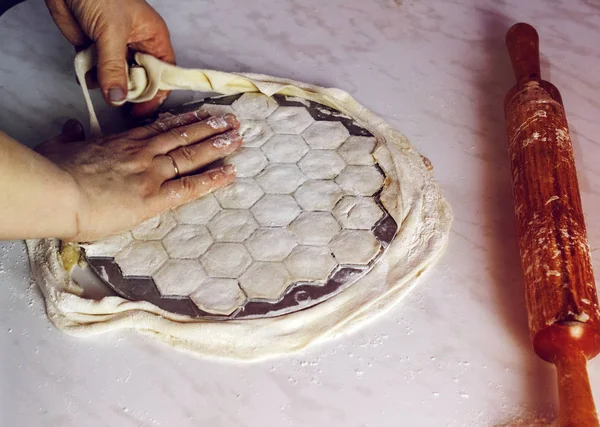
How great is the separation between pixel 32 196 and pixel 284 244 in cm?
44

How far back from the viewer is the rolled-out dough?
3.51ft

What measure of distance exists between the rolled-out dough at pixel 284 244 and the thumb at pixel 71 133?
4 centimetres

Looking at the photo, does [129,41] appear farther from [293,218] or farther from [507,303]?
[507,303]

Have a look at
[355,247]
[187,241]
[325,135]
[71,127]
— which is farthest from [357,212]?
[71,127]

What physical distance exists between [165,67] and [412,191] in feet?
2.06

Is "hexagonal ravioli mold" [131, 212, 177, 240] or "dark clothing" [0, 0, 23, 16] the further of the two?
"dark clothing" [0, 0, 23, 16]

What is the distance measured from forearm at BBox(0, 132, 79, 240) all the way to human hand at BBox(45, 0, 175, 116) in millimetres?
306

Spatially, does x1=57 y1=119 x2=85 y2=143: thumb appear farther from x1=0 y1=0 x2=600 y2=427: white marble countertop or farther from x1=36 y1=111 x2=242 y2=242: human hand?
x1=0 y1=0 x2=600 y2=427: white marble countertop

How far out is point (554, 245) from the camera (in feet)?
3.45

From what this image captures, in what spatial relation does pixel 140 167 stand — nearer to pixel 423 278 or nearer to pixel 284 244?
pixel 284 244

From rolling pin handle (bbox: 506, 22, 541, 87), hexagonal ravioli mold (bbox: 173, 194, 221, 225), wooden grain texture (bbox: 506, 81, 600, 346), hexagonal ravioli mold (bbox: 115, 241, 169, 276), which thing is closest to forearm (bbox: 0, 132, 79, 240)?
hexagonal ravioli mold (bbox: 115, 241, 169, 276)

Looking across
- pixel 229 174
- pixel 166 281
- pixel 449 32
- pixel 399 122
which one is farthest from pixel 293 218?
pixel 449 32

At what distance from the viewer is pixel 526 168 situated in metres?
1.19

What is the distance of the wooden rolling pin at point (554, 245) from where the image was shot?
95 cm
